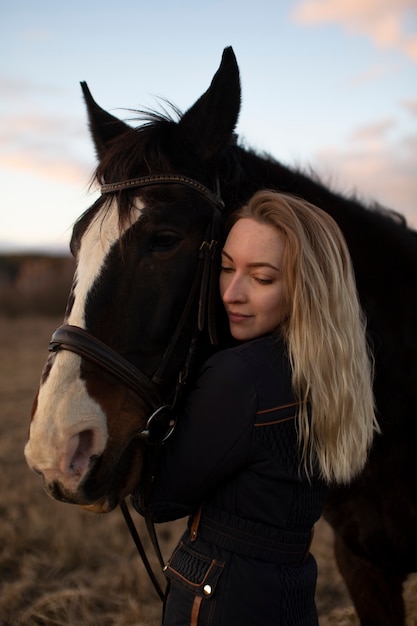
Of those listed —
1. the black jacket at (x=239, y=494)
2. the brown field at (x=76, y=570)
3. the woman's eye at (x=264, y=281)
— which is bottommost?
the brown field at (x=76, y=570)

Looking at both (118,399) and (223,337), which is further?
(223,337)

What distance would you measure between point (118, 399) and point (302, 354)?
0.59m

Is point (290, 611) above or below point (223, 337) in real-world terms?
below

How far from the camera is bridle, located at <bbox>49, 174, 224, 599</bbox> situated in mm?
1797

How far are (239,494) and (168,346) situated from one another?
0.54 metres

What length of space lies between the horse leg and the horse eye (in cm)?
175

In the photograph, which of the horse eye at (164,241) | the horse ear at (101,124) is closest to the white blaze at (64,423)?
the horse eye at (164,241)

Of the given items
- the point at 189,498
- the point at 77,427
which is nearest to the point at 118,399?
the point at 77,427

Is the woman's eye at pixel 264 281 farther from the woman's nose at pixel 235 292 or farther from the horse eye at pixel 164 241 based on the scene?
the horse eye at pixel 164 241

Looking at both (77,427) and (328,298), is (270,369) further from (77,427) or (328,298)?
(77,427)

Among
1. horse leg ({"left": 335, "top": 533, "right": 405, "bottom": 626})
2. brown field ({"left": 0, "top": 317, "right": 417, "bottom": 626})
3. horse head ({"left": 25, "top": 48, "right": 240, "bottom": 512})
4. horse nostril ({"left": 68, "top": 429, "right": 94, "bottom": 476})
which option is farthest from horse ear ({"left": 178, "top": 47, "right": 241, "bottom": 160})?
brown field ({"left": 0, "top": 317, "right": 417, "bottom": 626})

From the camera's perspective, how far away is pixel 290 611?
1.79m

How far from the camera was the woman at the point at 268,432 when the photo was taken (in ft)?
5.70

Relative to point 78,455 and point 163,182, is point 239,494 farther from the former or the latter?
point 163,182
